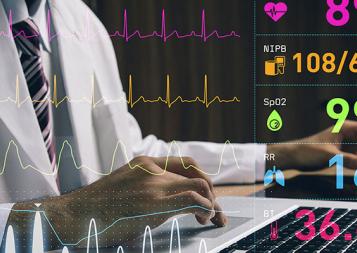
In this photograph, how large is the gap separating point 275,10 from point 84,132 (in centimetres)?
43

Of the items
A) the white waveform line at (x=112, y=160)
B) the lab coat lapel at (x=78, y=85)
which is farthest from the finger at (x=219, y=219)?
the lab coat lapel at (x=78, y=85)

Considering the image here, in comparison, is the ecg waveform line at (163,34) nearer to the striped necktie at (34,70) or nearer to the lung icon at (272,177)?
the striped necktie at (34,70)

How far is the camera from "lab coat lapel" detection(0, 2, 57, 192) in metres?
1.06

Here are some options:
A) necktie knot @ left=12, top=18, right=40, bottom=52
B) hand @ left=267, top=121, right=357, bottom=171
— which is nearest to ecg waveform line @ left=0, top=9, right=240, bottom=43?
necktie knot @ left=12, top=18, right=40, bottom=52

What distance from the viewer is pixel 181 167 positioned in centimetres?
110

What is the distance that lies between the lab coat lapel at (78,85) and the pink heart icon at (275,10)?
358mm

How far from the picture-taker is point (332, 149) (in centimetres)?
114

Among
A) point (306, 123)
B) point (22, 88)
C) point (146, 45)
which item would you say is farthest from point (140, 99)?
point (306, 123)

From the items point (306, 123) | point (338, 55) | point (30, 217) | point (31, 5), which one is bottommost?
point (30, 217)

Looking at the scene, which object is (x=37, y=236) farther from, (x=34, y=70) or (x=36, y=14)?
(x=36, y=14)

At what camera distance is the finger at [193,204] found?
3.29 ft

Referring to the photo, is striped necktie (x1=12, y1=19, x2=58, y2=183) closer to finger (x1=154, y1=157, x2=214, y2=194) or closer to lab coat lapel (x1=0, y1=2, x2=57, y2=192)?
lab coat lapel (x1=0, y1=2, x2=57, y2=192)

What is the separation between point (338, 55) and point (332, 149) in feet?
0.58

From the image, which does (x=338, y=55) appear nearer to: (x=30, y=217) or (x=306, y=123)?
(x=306, y=123)
